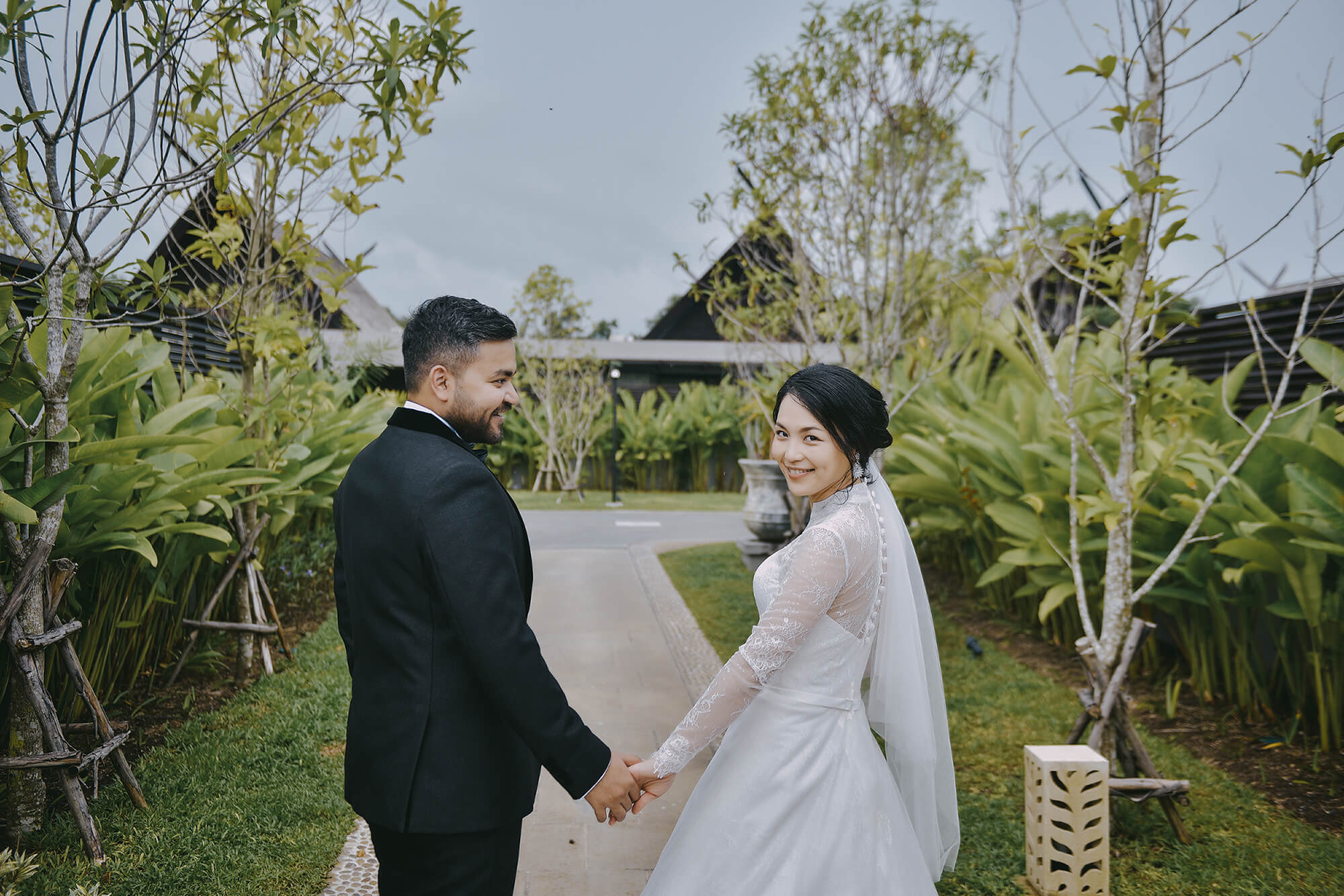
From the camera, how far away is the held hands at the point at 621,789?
1.63 meters

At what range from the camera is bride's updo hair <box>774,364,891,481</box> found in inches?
71.4

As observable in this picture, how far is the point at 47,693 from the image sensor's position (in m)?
2.54

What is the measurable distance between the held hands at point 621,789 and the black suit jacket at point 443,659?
8cm

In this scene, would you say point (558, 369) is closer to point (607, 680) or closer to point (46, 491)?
point (607, 680)

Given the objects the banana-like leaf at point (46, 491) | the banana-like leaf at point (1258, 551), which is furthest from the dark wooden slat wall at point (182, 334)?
the banana-like leaf at point (1258, 551)

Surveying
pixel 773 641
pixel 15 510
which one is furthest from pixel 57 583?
pixel 773 641

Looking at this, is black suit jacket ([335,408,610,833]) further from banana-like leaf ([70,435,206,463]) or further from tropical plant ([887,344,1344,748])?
tropical plant ([887,344,1344,748])

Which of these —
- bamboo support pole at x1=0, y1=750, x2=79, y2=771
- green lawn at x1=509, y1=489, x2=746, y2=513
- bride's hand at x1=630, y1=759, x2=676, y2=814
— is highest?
bride's hand at x1=630, y1=759, x2=676, y2=814

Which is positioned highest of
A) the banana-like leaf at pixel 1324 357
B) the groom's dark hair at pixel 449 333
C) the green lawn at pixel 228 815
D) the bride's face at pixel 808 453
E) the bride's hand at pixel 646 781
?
the banana-like leaf at pixel 1324 357

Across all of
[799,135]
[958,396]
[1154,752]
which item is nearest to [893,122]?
[799,135]

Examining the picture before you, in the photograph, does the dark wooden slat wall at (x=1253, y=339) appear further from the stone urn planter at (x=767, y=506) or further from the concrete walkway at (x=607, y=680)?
the concrete walkway at (x=607, y=680)

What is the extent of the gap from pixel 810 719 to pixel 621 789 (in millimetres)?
436

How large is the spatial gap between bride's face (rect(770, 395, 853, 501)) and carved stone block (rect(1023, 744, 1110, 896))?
1.46 meters

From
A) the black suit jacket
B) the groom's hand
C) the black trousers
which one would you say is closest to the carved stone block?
the groom's hand
